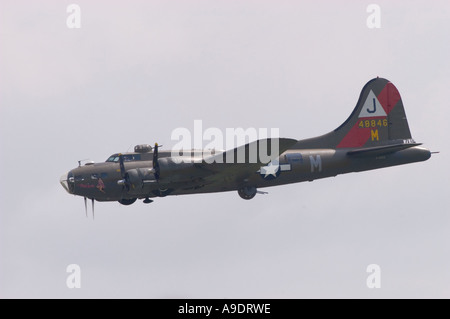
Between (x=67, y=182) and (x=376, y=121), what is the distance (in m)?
14.5

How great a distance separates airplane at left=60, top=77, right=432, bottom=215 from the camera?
3738cm

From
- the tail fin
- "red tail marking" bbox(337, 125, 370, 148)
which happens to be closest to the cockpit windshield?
the tail fin

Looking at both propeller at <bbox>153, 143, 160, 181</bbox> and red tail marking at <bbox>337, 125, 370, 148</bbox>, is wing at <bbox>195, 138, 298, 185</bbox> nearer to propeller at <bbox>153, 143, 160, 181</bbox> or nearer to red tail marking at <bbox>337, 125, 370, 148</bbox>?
propeller at <bbox>153, 143, 160, 181</bbox>

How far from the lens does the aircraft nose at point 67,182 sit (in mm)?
38594

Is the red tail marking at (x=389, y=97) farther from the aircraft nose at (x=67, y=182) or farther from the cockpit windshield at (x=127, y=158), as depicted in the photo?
the aircraft nose at (x=67, y=182)

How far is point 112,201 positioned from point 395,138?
13.3m

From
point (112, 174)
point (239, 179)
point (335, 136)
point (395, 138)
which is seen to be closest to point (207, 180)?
point (239, 179)

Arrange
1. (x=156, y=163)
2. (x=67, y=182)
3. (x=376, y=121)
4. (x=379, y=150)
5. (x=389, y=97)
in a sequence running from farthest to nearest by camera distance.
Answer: (x=389, y=97) < (x=376, y=121) < (x=379, y=150) < (x=67, y=182) < (x=156, y=163)

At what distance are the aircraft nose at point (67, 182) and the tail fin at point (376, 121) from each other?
12014 mm

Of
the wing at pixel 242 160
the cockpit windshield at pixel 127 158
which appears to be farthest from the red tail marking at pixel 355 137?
the cockpit windshield at pixel 127 158

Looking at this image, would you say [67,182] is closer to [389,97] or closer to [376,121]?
[376,121]

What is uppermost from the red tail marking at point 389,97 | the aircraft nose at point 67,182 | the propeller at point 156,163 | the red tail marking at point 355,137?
the red tail marking at point 389,97

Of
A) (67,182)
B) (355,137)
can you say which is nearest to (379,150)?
(355,137)

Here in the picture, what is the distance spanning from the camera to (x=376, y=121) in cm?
4222
